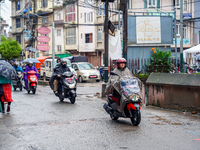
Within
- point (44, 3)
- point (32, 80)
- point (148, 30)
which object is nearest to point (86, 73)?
point (148, 30)

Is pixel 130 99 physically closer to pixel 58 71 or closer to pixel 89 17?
pixel 58 71

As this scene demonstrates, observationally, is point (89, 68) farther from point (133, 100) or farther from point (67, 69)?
point (133, 100)

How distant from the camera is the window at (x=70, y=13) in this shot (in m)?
48.8

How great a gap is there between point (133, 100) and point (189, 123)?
5.91ft

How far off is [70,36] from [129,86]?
4229 centimetres

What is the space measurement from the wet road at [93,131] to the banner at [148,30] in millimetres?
14541

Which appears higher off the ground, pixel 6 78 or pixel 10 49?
pixel 10 49

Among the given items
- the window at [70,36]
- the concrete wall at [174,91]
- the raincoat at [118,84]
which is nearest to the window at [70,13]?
the window at [70,36]

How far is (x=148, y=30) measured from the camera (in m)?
25.1

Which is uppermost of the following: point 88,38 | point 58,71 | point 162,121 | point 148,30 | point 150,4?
point 150,4

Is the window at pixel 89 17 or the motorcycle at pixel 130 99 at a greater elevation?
the window at pixel 89 17

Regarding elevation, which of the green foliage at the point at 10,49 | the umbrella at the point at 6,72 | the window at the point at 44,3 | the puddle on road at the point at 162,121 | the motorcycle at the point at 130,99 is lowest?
the puddle on road at the point at 162,121

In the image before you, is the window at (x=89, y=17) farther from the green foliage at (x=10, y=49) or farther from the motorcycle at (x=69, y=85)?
the motorcycle at (x=69, y=85)

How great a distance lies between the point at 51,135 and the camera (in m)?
7.13
